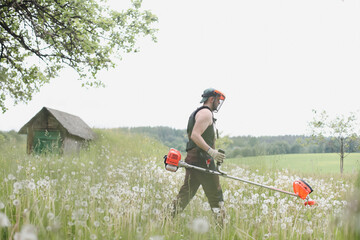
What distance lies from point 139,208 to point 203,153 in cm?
150

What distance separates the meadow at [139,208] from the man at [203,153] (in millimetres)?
228

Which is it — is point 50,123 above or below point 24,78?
below

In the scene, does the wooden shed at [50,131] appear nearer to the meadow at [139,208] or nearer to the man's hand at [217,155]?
the meadow at [139,208]

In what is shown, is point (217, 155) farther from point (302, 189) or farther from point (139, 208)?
point (302, 189)

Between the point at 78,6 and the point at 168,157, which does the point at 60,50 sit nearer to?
the point at 78,6

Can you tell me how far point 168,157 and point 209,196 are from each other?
101 cm

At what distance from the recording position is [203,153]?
17.6ft

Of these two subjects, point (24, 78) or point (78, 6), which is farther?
point (24, 78)

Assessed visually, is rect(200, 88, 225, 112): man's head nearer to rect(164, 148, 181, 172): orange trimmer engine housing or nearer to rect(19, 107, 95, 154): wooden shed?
rect(164, 148, 181, 172): orange trimmer engine housing

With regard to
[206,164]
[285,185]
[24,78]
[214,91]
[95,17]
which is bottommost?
[285,185]

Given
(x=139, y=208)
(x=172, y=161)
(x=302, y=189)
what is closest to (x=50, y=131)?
(x=172, y=161)

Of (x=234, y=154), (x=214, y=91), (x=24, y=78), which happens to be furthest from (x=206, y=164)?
(x=24, y=78)

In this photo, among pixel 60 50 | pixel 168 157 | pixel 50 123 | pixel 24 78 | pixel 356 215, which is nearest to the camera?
pixel 356 215

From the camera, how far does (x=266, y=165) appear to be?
10727mm
